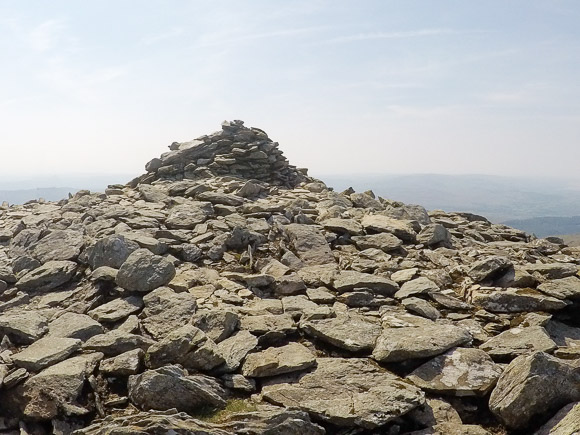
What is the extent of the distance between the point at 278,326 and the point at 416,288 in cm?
536

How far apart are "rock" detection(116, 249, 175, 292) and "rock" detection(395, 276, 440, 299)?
810 cm

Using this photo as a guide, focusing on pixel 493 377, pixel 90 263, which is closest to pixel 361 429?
pixel 493 377

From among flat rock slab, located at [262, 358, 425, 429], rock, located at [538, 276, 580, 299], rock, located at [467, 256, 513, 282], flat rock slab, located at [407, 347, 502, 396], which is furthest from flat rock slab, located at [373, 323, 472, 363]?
rock, located at [467, 256, 513, 282]

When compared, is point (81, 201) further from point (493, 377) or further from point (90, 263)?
point (493, 377)

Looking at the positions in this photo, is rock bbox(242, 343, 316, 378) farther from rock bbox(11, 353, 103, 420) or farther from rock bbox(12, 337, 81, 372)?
rock bbox(12, 337, 81, 372)

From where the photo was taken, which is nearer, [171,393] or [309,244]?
[171,393]

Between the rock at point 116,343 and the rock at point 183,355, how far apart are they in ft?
2.52

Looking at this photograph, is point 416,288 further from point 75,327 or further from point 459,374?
point 75,327

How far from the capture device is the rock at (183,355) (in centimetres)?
1045

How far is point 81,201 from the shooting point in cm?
2605

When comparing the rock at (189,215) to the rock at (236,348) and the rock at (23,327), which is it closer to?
the rock at (23,327)

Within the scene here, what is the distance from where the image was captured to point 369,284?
1484cm

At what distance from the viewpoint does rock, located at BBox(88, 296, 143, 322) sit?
13078 mm

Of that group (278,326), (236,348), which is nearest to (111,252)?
(236,348)
